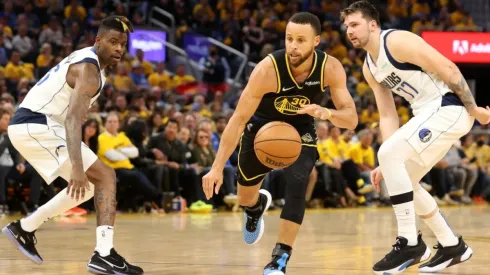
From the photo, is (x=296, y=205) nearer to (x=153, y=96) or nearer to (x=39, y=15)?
(x=153, y=96)

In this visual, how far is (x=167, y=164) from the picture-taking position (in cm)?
1384

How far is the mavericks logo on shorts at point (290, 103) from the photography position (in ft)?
21.0

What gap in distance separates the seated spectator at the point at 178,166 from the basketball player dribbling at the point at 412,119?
23.4ft

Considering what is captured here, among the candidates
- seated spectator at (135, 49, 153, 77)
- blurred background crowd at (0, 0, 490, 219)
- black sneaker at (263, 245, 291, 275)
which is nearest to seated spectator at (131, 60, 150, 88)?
blurred background crowd at (0, 0, 490, 219)

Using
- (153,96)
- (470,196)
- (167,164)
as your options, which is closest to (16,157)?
(167,164)

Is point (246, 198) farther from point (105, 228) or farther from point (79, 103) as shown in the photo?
point (79, 103)

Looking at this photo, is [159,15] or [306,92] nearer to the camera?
[306,92]

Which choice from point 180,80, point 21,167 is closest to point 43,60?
point 180,80

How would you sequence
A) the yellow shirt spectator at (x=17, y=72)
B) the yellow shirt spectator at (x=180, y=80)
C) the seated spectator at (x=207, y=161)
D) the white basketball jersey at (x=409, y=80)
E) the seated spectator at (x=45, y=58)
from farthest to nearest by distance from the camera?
the yellow shirt spectator at (x=180, y=80) → the seated spectator at (x=45, y=58) → the yellow shirt spectator at (x=17, y=72) → the seated spectator at (x=207, y=161) → the white basketball jersey at (x=409, y=80)

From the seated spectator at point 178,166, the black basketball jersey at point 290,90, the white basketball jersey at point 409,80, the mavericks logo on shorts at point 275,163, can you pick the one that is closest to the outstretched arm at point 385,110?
the white basketball jersey at point 409,80

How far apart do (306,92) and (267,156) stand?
527 mm

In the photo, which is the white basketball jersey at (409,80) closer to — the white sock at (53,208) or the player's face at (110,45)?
the player's face at (110,45)

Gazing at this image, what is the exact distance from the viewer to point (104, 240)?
6426mm

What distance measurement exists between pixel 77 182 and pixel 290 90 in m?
1.57
